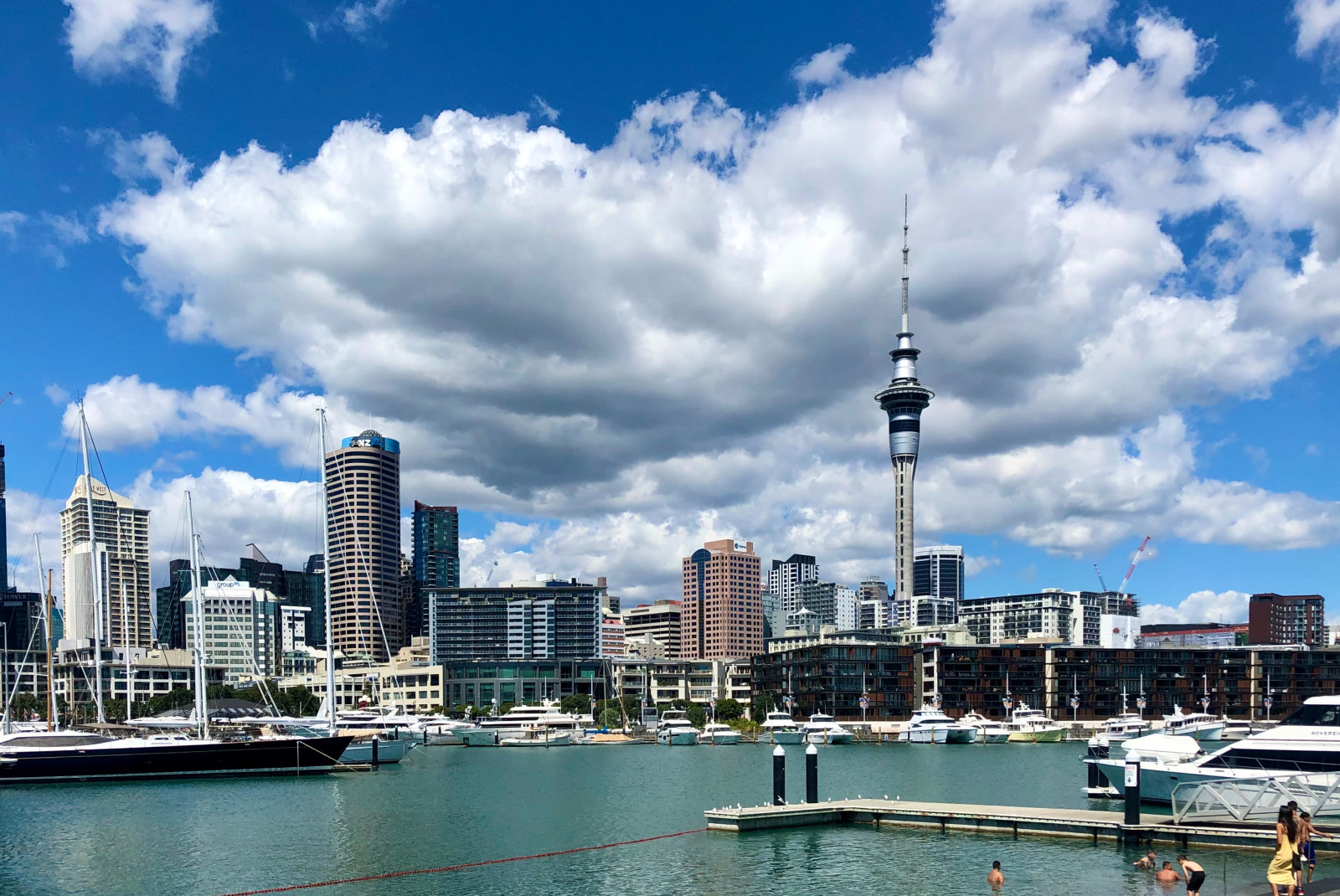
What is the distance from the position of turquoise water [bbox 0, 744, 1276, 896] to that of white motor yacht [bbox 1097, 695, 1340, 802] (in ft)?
25.0

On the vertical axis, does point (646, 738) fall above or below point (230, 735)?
below

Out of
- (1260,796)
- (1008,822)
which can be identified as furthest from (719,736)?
(1260,796)

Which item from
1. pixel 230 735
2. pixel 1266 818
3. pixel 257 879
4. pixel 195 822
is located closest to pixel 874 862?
pixel 1266 818

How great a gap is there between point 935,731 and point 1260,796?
12889 centimetres

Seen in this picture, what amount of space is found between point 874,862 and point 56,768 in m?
82.2

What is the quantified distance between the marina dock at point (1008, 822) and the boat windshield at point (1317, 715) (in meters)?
9.18

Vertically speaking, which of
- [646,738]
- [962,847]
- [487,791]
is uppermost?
[962,847]

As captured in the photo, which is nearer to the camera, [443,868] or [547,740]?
[443,868]

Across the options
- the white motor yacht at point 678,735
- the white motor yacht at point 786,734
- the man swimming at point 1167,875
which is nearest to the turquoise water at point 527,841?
the man swimming at point 1167,875

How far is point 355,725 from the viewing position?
6969 inches

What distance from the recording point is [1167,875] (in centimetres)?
5062

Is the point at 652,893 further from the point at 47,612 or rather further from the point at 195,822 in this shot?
the point at 47,612

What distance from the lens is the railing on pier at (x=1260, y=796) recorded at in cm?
6028

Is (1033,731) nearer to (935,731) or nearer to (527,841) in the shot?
(935,731)
